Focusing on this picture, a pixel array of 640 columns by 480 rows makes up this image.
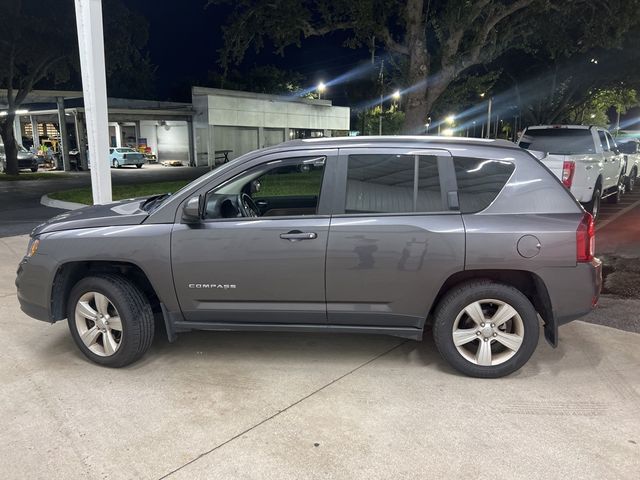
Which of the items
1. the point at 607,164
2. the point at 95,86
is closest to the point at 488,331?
the point at 95,86

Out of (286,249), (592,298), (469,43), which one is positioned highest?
(469,43)

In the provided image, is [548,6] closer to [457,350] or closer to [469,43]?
[469,43]

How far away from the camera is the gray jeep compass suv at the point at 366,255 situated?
12.1 ft

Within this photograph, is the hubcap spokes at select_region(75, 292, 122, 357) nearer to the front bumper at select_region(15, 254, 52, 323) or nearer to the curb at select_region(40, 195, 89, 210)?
the front bumper at select_region(15, 254, 52, 323)

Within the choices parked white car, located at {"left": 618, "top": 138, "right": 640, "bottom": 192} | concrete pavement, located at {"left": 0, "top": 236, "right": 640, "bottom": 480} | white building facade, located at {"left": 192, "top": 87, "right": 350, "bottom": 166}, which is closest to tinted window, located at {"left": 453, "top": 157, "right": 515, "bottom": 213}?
concrete pavement, located at {"left": 0, "top": 236, "right": 640, "bottom": 480}

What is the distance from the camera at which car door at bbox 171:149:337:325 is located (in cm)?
378

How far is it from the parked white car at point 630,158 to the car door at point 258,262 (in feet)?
38.5

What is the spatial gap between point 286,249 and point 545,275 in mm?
1856

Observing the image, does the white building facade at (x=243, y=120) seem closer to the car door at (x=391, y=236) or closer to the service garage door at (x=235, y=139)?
the service garage door at (x=235, y=139)

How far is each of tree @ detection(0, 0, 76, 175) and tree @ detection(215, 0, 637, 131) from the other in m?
11.5

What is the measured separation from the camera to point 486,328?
12.4 ft

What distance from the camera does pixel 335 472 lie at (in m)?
2.83

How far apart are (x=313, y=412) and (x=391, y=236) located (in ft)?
4.35

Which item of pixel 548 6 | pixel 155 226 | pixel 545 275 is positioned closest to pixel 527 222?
pixel 545 275
